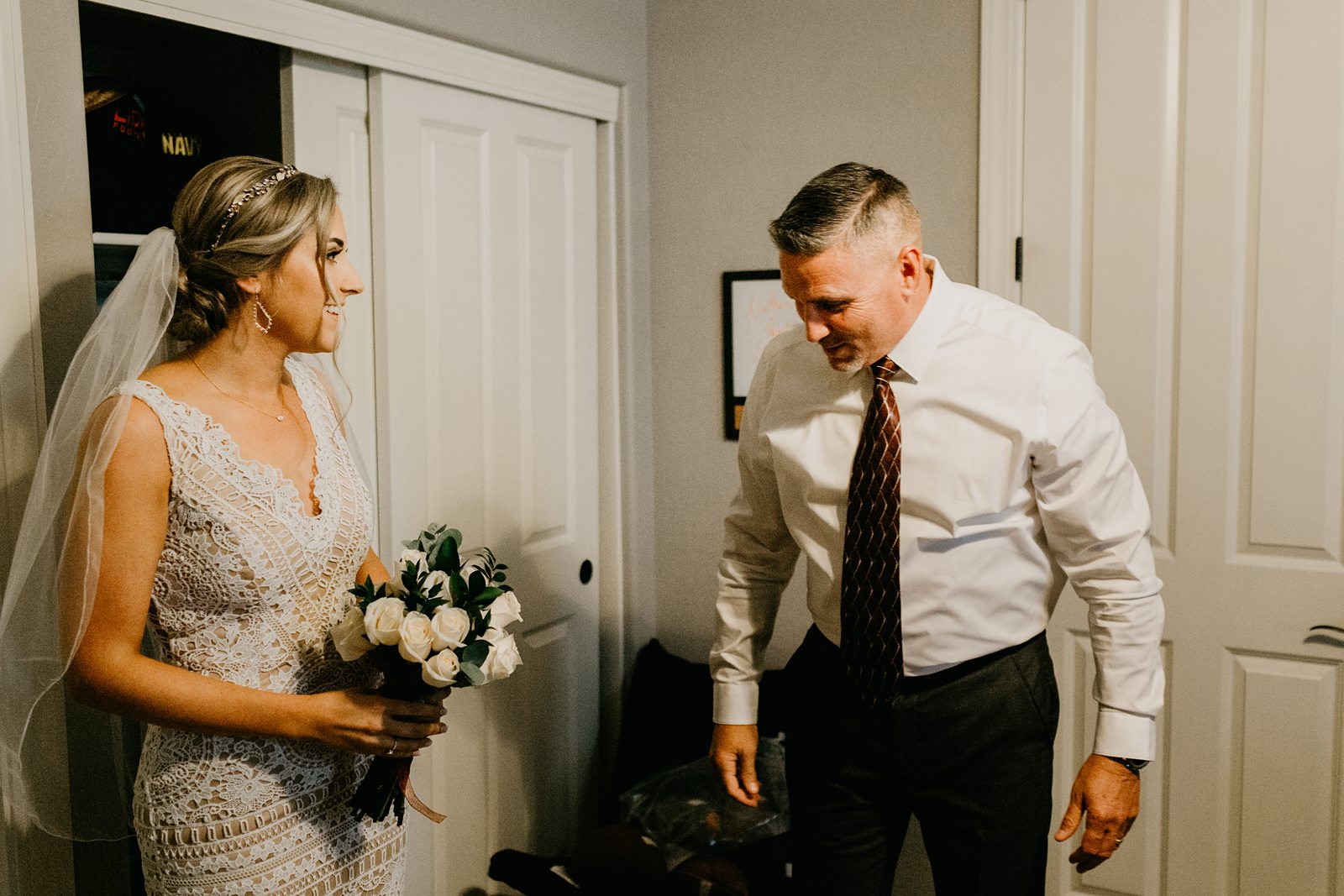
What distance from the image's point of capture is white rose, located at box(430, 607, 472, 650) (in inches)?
63.6

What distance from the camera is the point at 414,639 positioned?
160 cm

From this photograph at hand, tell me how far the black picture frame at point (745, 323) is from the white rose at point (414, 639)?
167 centimetres

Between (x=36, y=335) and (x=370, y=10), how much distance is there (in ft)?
3.30

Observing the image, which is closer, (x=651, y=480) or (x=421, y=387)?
(x=421, y=387)

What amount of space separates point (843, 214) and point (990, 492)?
1.64ft

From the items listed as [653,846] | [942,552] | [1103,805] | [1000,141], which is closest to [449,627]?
[942,552]

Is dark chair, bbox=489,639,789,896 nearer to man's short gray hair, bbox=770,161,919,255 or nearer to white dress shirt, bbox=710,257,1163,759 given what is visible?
white dress shirt, bbox=710,257,1163,759

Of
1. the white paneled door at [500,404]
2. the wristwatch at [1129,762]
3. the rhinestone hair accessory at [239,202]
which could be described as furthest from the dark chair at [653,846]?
the rhinestone hair accessory at [239,202]

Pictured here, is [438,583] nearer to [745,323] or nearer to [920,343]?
[920,343]

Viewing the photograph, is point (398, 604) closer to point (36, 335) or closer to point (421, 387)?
point (36, 335)

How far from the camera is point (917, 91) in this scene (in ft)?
9.47

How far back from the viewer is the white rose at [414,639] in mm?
1599

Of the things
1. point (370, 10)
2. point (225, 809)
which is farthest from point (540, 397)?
point (225, 809)

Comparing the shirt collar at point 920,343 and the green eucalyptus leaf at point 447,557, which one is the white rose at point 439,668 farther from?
the shirt collar at point 920,343
